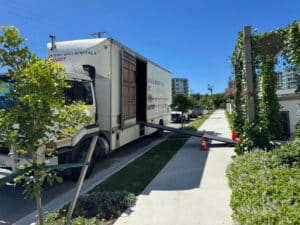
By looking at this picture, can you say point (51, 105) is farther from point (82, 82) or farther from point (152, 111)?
point (152, 111)

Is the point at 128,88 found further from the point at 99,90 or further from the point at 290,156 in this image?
the point at 290,156

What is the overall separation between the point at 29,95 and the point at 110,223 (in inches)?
97.5

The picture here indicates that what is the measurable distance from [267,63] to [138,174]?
5.30 metres

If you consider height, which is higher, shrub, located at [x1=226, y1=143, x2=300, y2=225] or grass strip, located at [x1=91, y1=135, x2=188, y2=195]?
shrub, located at [x1=226, y1=143, x2=300, y2=225]

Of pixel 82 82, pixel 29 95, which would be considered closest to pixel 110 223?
pixel 29 95

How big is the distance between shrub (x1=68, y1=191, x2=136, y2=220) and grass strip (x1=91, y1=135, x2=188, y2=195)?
65 centimetres

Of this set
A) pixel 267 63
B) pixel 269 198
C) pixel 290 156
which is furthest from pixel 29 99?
pixel 267 63

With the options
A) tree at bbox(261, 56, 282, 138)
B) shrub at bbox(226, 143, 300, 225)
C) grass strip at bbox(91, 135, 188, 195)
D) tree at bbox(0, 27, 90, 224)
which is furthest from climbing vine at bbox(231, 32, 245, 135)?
tree at bbox(0, 27, 90, 224)

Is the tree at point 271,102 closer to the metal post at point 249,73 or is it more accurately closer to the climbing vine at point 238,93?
the climbing vine at point 238,93

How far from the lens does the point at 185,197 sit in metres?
4.95

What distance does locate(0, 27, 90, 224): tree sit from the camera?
7.92 ft

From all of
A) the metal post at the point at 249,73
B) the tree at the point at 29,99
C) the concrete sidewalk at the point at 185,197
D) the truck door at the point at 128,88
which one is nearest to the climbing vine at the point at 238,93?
the metal post at the point at 249,73

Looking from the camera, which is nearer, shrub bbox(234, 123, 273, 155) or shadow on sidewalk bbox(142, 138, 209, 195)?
shadow on sidewalk bbox(142, 138, 209, 195)

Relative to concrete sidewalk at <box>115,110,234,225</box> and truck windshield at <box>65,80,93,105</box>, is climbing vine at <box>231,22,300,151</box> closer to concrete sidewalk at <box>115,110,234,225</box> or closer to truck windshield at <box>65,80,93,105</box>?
concrete sidewalk at <box>115,110,234,225</box>
